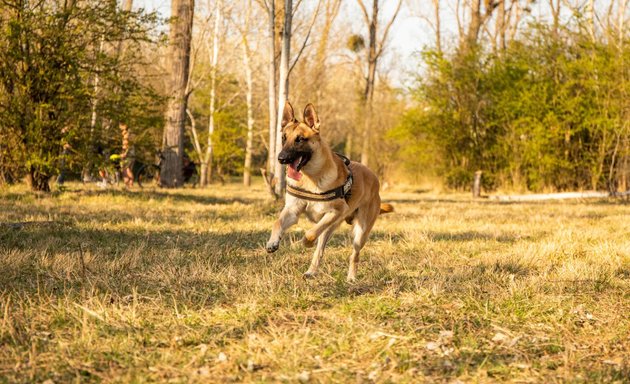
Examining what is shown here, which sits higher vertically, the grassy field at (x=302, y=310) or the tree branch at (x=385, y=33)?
the tree branch at (x=385, y=33)

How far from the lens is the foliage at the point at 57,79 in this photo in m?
11.7

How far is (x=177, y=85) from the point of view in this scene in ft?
61.8

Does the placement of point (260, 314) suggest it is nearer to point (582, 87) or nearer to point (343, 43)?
point (582, 87)

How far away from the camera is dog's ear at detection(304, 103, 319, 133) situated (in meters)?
5.57

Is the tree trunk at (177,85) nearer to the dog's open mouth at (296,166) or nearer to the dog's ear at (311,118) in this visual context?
the dog's ear at (311,118)

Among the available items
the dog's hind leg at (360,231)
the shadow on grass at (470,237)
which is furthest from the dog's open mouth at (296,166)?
the shadow on grass at (470,237)

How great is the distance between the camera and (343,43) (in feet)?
109

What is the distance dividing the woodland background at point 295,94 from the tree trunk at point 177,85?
0.05 metres

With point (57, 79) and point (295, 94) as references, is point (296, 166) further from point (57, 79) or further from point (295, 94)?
point (295, 94)

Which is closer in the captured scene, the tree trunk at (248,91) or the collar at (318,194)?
the collar at (318,194)

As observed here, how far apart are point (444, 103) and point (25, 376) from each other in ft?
68.1

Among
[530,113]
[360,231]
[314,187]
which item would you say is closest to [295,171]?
[314,187]

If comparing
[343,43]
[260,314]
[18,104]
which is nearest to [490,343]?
[260,314]

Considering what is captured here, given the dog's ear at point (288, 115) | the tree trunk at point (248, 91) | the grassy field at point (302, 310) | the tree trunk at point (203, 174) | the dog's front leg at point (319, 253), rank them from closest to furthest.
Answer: the grassy field at point (302, 310)
the dog's front leg at point (319, 253)
the dog's ear at point (288, 115)
the tree trunk at point (248, 91)
the tree trunk at point (203, 174)
